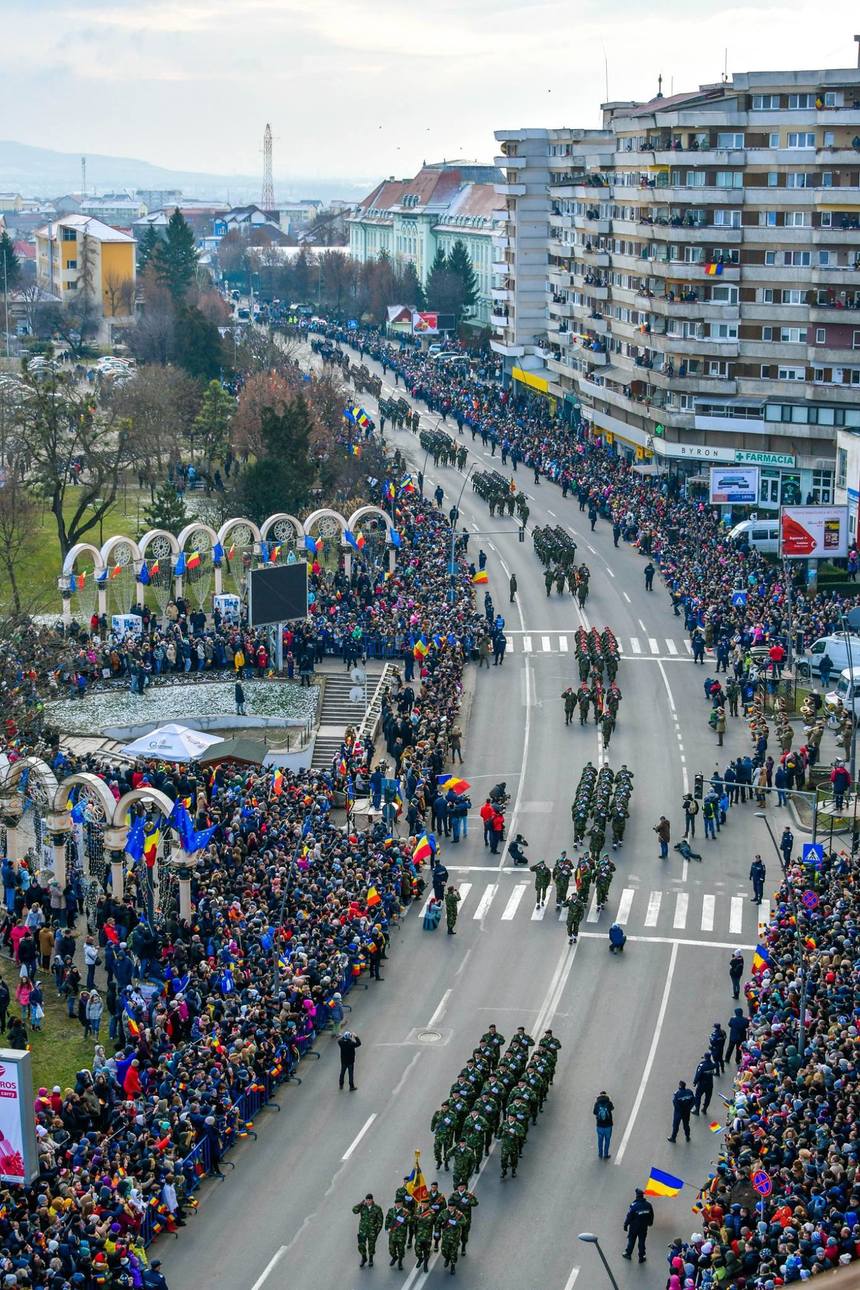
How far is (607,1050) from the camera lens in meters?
36.8

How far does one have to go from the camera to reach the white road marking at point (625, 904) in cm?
4359

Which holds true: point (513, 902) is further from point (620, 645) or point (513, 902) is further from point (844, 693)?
point (620, 645)

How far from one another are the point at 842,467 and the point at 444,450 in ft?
103

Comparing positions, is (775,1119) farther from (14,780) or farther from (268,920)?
(14,780)

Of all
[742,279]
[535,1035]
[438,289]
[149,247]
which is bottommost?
[535,1035]

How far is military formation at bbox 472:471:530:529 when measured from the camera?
287 ft

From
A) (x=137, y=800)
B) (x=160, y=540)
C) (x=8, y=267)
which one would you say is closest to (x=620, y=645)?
(x=160, y=540)

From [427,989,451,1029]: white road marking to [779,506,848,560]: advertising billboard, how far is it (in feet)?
109

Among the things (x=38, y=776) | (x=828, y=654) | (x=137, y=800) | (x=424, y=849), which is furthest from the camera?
(x=828, y=654)

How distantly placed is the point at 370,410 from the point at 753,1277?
3886 inches

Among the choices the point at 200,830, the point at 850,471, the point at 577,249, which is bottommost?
the point at 200,830

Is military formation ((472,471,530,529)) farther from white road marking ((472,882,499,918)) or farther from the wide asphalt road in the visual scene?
white road marking ((472,882,499,918))

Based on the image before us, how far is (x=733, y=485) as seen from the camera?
79.2 m

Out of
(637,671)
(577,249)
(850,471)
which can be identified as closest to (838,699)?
(637,671)
